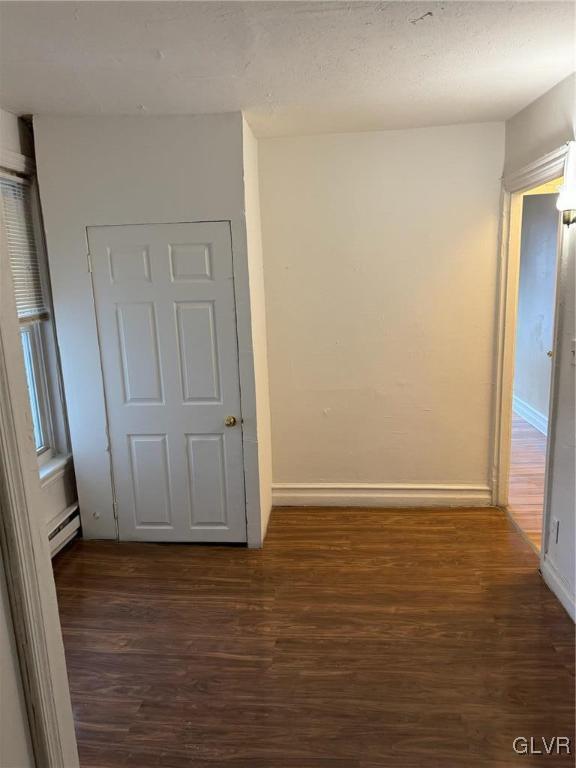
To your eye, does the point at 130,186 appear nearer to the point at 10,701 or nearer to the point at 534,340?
the point at 10,701

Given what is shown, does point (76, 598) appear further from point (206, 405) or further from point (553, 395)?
point (553, 395)

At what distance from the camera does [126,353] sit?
3139 mm

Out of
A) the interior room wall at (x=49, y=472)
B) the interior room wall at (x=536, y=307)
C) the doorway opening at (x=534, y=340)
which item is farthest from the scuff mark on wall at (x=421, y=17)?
the interior room wall at (x=536, y=307)

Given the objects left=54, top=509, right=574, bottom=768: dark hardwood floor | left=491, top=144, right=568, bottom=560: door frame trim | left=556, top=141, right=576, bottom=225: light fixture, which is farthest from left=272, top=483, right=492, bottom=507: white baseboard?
left=556, top=141, right=576, bottom=225: light fixture

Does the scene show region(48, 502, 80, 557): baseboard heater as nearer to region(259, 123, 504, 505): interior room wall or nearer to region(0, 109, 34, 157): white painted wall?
region(259, 123, 504, 505): interior room wall

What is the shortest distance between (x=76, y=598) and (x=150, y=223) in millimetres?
2082

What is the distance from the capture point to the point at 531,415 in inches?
219

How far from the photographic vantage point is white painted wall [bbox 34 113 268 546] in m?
2.84

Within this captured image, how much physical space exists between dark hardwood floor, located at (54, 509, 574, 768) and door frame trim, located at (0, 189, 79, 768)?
2.89 ft

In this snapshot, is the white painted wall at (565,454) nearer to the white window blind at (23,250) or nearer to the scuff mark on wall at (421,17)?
the scuff mark on wall at (421,17)

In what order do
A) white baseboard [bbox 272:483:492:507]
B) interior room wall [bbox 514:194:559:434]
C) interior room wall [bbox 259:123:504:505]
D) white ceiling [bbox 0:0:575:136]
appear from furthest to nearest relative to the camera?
1. interior room wall [bbox 514:194:559:434]
2. white baseboard [bbox 272:483:492:507]
3. interior room wall [bbox 259:123:504:505]
4. white ceiling [bbox 0:0:575:136]

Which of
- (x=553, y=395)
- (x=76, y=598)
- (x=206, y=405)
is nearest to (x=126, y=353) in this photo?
(x=206, y=405)

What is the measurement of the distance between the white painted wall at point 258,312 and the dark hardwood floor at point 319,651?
0.41 metres

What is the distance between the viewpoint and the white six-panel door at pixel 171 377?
9.78 feet
